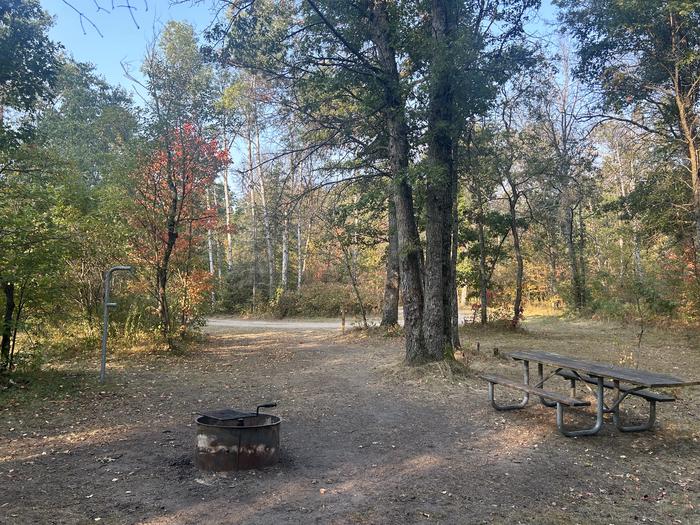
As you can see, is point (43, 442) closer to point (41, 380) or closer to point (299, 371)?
point (41, 380)

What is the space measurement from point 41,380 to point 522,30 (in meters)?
9.75

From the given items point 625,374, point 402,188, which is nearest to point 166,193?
point 402,188

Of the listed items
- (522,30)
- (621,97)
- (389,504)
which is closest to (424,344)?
(389,504)

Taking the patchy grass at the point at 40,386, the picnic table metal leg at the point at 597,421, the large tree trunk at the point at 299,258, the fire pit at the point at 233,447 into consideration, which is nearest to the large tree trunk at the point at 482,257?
the picnic table metal leg at the point at 597,421

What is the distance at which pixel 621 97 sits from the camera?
40.3 ft

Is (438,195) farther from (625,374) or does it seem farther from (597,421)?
(597,421)

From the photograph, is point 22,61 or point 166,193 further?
point 166,193

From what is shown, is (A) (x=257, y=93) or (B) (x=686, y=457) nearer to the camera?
(B) (x=686, y=457)

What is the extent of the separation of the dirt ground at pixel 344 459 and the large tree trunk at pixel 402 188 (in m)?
0.98

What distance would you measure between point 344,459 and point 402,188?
551 centimetres

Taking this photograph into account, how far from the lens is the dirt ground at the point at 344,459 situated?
3.35 meters

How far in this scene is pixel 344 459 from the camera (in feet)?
14.7

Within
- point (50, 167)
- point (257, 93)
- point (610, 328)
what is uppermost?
point (257, 93)

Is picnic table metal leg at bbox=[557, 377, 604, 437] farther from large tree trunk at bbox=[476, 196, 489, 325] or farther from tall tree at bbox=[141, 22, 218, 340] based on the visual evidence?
large tree trunk at bbox=[476, 196, 489, 325]
